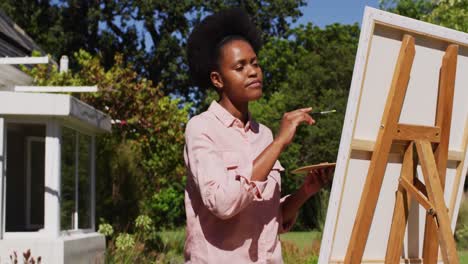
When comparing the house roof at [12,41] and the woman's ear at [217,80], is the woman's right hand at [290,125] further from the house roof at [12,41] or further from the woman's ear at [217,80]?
the house roof at [12,41]

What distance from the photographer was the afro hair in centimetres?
295

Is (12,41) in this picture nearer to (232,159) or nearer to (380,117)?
(380,117)

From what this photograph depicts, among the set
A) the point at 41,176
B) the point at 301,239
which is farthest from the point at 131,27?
the point at 41,176

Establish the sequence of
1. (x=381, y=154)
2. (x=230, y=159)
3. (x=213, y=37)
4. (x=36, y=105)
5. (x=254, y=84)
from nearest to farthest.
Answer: (x=230, y=159) → (x=254, y=84) → (x=213, y=37) → (x=381, y=154) → (x=36, y=105)

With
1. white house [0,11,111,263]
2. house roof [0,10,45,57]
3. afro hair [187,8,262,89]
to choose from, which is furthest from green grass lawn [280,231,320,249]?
afro hair [187,8,262,89]

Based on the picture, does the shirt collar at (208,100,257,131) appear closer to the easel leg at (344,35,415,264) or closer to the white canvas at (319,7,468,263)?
the white canvas at (319,7,468,263)

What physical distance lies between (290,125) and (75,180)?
27.9ft

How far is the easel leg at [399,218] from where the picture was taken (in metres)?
3.73

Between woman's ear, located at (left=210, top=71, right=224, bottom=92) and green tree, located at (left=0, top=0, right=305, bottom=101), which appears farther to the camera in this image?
green tree, located at (left=0, top=0, right=305, bottom=101)

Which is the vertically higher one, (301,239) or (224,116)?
(224,116)

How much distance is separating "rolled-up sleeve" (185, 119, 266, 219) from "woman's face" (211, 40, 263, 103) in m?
0.22

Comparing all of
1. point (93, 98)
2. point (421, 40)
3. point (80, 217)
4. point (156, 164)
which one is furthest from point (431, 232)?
point (156, 164)

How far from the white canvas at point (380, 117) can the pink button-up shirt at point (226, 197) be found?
69 centimetres

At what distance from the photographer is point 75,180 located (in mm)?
10891
